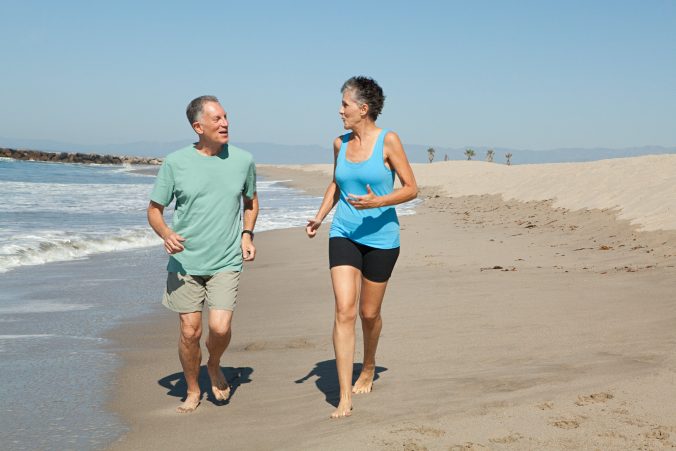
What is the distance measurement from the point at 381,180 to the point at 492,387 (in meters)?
1.36

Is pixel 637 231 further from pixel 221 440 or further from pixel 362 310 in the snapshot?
pixel 221 440

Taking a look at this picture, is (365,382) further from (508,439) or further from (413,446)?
(508,439)

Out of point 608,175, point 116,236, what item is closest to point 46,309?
point 116,236

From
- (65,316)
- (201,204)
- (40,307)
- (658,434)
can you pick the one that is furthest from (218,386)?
(40,307)

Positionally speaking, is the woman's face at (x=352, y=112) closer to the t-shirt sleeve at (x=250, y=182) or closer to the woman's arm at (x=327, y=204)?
the woman's arm at (x=327, y=204)

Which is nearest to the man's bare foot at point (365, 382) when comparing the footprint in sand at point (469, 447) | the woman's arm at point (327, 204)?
the woman's arm at point (327, 204)

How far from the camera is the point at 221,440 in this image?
3947 millimetres

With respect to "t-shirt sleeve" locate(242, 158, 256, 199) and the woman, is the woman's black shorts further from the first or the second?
"t-shirt sleeve" locate(242, 158, 256, 199)

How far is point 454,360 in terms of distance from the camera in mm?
5156

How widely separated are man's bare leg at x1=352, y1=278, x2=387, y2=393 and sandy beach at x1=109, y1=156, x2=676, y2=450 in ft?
0.38

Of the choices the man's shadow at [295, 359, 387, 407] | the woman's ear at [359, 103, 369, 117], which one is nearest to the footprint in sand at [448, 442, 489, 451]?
the man's shadow at [295, 359, 387, 407]

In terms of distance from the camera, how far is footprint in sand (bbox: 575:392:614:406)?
3.85m

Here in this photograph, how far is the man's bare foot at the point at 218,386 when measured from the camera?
4.61 metres

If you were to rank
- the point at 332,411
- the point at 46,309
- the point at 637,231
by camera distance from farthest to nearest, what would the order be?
the point at 637,231
the point at 46,309
the point at 332,411
